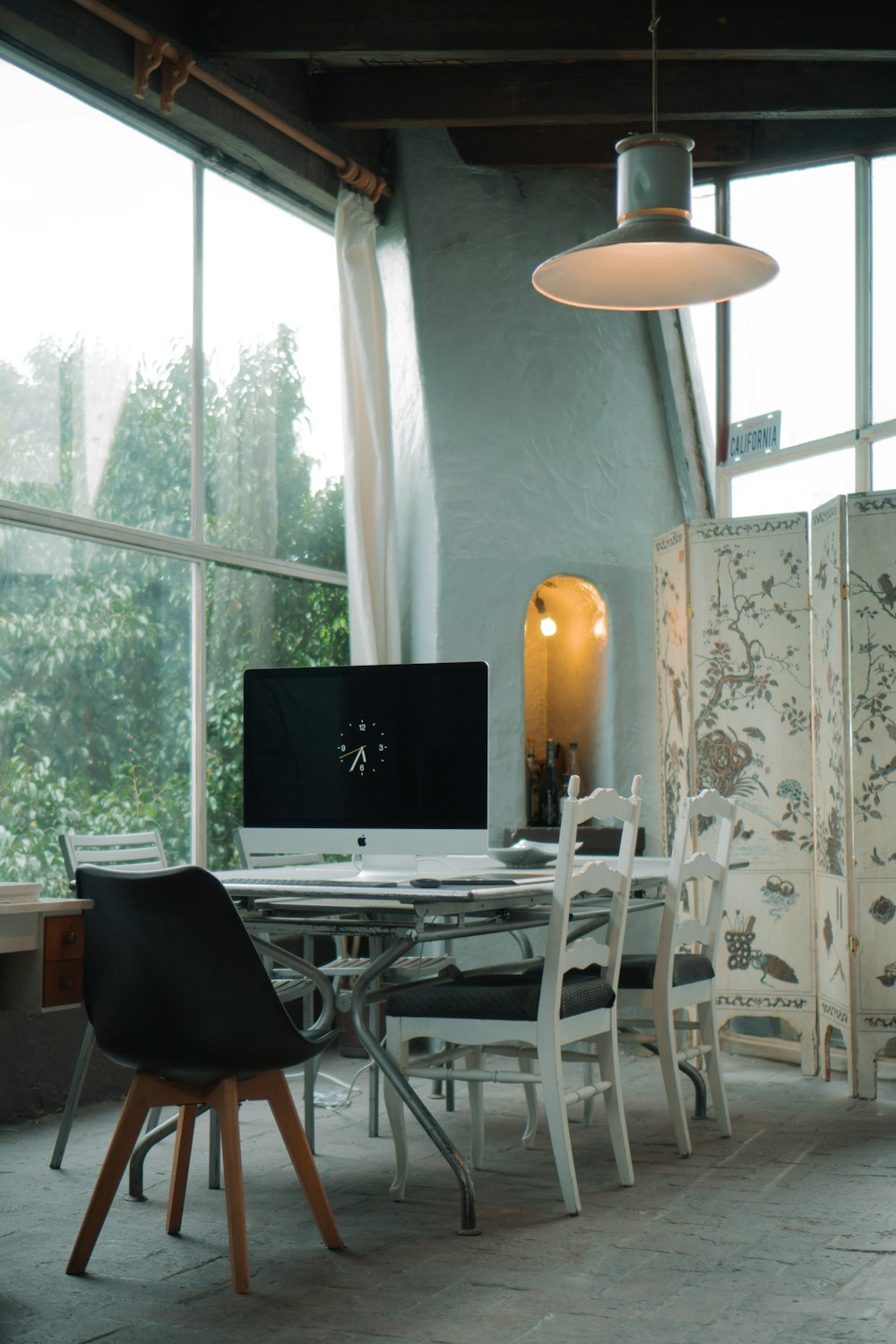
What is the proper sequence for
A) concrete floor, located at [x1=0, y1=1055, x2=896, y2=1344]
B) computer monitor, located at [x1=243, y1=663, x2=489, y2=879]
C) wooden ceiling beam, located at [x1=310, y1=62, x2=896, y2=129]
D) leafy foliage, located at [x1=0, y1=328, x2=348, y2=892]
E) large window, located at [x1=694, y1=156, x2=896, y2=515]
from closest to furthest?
concrete floor, located at [x1=0, y1=1055, x2=896, y2=1344] < computer monitor, located at [x1=243, y1=663, x2=489, y2=879] < leafy foliage, located at [x1=0, y1=328, x2=348, y2=892] < wooden ceiling beam, located at [x1=310, y1=62, x2=896, y2=129] < large window, located at [x1=694, y1=156, x2=896, y2=515]

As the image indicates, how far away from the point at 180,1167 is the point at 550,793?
319 centimetres

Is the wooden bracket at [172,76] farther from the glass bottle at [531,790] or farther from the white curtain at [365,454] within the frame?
the glass bottle at [531,790]

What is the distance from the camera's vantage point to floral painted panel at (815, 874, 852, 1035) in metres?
4.79

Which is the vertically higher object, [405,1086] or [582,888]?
[582,888]

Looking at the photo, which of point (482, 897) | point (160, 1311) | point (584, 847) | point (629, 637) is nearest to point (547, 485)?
point (629, 637)

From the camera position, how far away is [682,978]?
400 centimetres

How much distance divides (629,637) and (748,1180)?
2.79 m

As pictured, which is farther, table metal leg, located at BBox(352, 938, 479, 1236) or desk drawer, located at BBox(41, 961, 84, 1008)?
table metal leg, located at BBox(352, 938, 479, 1236)

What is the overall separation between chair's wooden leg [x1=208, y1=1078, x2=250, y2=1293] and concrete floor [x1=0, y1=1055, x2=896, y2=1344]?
0.16 feet

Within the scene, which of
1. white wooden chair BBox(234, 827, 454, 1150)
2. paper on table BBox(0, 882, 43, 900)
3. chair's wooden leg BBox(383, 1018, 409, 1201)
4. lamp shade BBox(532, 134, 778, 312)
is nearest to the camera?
paper on table BBox(0, 882, 43, 900)

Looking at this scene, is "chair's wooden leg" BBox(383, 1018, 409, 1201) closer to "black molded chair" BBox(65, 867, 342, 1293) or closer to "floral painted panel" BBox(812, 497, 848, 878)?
"black molded chair" BBox(65, 867, 342, 1293)

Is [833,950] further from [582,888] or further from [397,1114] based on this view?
[397,1114]

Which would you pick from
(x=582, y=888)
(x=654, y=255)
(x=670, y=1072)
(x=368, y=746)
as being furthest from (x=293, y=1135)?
(x=654, y=255)

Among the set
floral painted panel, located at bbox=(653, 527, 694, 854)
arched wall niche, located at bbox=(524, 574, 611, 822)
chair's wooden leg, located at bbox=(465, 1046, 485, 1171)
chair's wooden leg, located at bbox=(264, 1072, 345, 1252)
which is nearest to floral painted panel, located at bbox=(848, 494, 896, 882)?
floral painted panel, located at bbox=(653, 527, 694, 854)
